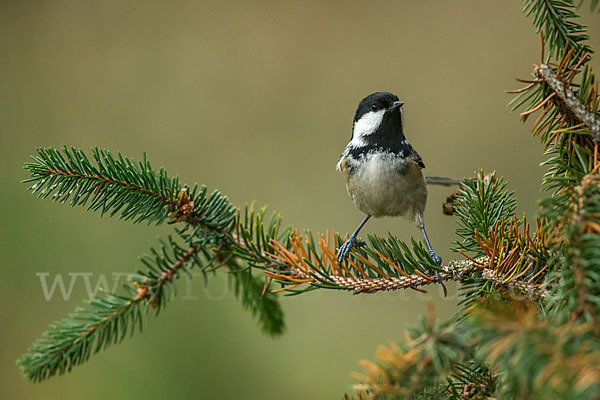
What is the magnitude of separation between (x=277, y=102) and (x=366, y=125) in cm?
139

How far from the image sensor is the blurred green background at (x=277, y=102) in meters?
2.57

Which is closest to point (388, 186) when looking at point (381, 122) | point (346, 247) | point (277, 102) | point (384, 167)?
point (384, 167)

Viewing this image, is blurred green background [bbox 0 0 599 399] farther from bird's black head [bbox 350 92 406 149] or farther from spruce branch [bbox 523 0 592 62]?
spruce branch [bbox 523 0 592 62]

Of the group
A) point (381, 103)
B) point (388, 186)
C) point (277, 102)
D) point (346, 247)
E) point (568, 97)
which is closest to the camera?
point (568, 97)

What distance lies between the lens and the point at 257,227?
108 cm

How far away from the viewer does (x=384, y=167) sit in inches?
68.3

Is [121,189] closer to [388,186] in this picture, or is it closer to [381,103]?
[388,186]

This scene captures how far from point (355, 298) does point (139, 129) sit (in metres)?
1.61

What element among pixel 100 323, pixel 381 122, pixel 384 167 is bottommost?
pixel 100 323

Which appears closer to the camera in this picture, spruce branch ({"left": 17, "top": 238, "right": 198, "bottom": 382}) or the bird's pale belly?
spruce branch ({"left": 17, "top": 238, "right": 198, "bottom": 382})

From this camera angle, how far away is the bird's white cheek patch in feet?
5.97

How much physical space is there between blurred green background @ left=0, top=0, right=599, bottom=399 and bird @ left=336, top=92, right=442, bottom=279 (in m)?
0.90

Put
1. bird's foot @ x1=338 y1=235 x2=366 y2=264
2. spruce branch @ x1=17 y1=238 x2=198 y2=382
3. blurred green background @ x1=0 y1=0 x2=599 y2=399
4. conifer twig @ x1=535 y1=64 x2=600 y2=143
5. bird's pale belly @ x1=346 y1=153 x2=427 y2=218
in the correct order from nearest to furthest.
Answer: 1. conifer twig @ x1=535 y1=64 x2=600 y2=143
2. spruce branch @ x1=17 y1=238 x2=198 y2=382
3. bird's foot @ x1=338 y1=235 x2=366 y2=264
4. bird's pale belly @ x1=346 y1=153 x2=427 y2=218
5. blurred green background @ x1=0 y1=0 x2=599 y2=399

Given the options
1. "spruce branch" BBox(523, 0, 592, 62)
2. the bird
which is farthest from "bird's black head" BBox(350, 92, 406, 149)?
"spruce branch" BBox(523, 0, 592, 62)
